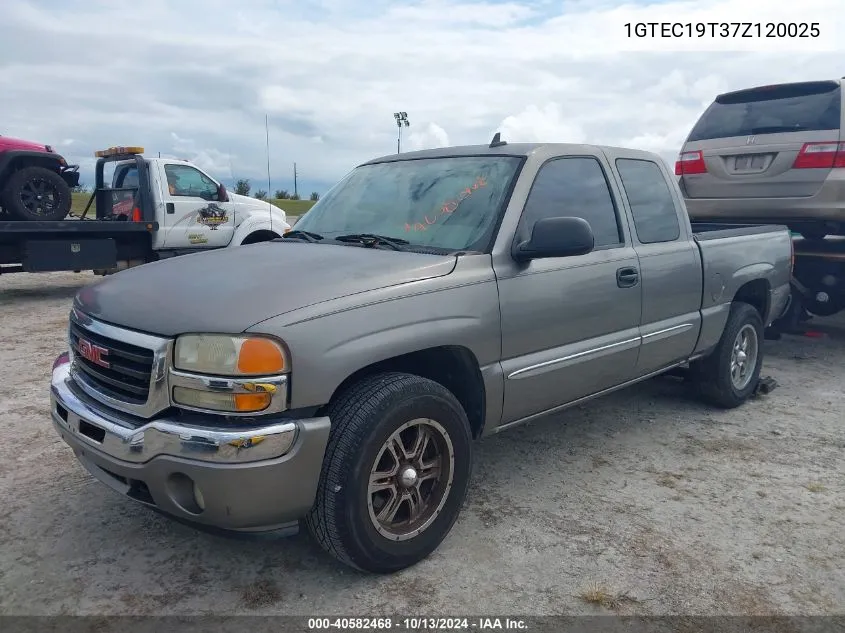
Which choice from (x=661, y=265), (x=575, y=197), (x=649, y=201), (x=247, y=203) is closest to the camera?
(x=575, y=197)

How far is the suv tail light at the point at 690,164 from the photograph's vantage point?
7.32 m

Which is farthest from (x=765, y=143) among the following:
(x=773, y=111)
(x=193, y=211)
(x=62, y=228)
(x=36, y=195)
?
(x=36, y=195)

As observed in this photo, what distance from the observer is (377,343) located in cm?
267

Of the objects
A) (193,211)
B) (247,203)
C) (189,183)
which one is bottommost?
(193,211)

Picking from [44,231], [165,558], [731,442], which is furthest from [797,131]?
[44,231]

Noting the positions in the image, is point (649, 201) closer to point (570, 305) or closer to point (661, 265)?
point (661, 265)

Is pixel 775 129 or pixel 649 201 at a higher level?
pixel 775 129

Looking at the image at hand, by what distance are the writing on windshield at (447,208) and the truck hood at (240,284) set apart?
0.32 meters

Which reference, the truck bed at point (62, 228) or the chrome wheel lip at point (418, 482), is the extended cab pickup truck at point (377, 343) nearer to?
the chrome wheel lip at point (418, 482)

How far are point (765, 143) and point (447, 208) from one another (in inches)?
188

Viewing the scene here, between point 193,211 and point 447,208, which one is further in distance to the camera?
point 193,211

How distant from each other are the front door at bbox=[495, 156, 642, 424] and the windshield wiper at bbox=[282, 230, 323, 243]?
1079 mm

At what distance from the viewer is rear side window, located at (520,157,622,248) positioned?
138 inches

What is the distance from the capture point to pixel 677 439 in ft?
14.6
